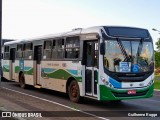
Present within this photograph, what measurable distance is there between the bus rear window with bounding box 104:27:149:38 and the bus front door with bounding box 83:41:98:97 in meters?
0.72

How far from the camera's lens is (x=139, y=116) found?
12453mm

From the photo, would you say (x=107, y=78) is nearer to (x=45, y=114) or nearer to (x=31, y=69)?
(x=45, y=114)

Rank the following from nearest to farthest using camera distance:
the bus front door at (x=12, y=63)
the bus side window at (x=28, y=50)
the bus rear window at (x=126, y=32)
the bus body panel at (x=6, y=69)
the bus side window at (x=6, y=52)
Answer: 1. the bus rear window at (x=126, y=32)
2. the bus side window at (x=28, y=50)
3. the bus front door at (x=12, y=63)
4. the bus body panel at (x=6, y=69)
5. the bus side window at (x=6, y=52)

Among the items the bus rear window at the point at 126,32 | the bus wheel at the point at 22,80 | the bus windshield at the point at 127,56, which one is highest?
the bus rear window at the point at 126,32

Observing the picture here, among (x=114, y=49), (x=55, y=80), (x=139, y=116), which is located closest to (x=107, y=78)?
(x=114, y=49)

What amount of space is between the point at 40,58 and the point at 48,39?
5.58 ft

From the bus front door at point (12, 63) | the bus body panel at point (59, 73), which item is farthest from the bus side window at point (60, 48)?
the bus front door at point (12, 63)

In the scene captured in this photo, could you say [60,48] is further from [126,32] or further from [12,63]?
[12,63]

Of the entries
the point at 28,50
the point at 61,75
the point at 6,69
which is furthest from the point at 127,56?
the point at 6,69

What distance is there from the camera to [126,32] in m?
14.5

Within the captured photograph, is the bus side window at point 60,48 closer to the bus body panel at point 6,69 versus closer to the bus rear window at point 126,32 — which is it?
the bus rear window at point 126,32

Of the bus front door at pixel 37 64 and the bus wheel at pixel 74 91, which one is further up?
the bus front door at pixel 37 64

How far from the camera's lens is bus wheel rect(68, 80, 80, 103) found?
15.6m

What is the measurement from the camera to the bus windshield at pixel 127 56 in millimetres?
→ 14008
